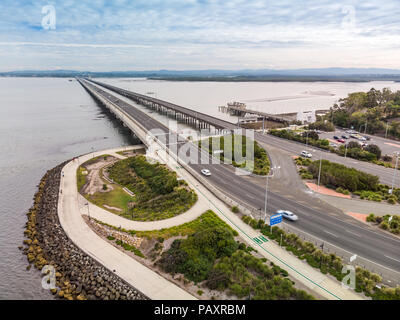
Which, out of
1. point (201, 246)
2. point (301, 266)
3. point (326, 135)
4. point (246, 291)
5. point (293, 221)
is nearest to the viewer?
→ point (246, 291)

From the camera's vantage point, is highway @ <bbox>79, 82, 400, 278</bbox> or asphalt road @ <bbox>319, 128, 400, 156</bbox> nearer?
highway @ <bbox>79, 82, 400, 278</bbox>

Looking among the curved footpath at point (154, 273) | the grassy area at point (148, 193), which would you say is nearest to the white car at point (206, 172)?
the curved footpath at point (154, 273)

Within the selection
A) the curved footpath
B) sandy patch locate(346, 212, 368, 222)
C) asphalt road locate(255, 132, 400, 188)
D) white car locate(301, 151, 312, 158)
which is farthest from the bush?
white car locate(301, 151, 312, 158)

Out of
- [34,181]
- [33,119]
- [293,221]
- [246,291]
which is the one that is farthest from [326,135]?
[33,119]

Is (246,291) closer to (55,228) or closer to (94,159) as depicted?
(55,228)

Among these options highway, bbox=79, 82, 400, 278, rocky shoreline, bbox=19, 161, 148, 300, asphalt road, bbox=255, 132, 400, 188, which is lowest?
rocky shoreline, bbox=19, 161, 148, 300

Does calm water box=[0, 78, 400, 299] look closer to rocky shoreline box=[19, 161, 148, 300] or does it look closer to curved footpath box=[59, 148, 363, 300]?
rocky shoreline box=[19, 161, 148, 300]

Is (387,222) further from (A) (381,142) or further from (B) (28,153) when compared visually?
(B) (28,153)
